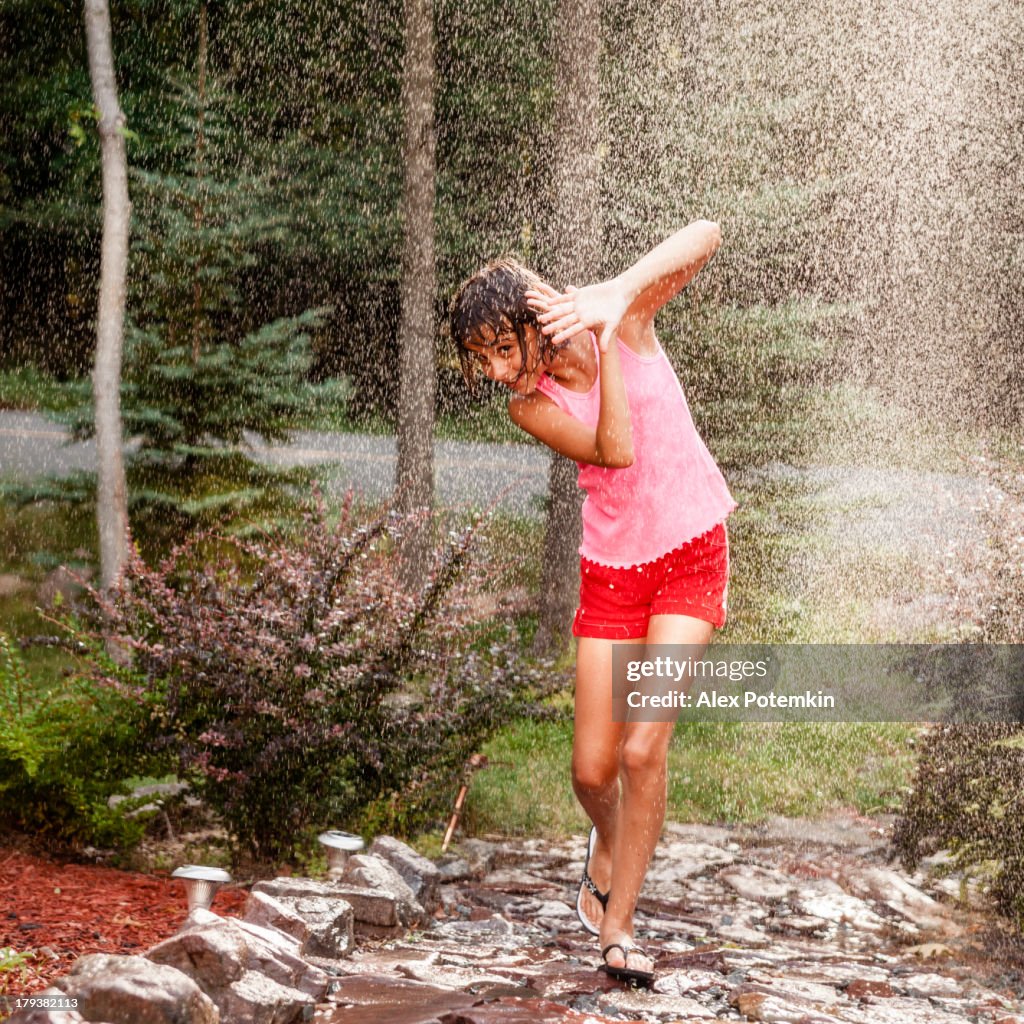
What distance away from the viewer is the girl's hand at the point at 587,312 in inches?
112

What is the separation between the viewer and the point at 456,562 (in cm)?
454

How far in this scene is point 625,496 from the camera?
3.34 meters

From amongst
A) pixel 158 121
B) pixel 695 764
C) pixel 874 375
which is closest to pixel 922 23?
pixel 874 375

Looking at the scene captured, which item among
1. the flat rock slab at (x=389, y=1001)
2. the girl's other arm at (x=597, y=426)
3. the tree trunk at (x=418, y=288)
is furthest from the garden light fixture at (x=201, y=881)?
the tree trunk at (x=418, y=288)

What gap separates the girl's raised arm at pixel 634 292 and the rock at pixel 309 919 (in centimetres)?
160

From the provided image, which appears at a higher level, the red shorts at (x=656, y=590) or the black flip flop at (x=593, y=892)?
the red shorts at (x=656, y=590)

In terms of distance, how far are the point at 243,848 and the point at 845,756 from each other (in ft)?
11.4

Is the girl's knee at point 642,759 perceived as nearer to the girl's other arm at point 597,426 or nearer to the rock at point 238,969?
the girl's other arm at point 597,426

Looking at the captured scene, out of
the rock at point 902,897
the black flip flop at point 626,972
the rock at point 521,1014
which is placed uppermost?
the rock at point 521,1014

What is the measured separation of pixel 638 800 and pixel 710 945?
3.26 feet

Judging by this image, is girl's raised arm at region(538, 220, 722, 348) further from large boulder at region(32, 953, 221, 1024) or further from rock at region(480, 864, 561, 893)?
rock at region(480, 864, 561, 893)

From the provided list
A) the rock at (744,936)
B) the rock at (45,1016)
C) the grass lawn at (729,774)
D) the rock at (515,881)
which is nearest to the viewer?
the rock at (45,1016)
